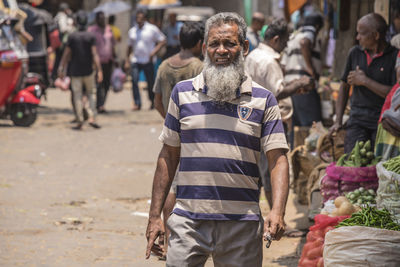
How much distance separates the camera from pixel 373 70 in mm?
6305

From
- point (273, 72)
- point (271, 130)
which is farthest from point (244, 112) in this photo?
point (273, 72)

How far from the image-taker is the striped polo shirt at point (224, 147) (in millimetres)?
3637

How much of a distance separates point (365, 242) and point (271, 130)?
122cm

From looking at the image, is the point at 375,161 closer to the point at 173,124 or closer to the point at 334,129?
the point at 334,129

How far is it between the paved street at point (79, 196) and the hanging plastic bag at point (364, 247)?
1541mm

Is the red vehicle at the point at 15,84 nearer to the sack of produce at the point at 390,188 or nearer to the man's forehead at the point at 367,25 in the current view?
the man's forehead at the point at 367,25

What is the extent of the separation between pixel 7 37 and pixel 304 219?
8.01 metres

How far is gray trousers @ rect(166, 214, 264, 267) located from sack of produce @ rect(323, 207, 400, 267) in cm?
105

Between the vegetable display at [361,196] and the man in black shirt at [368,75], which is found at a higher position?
the man in black shirt at [368,75]

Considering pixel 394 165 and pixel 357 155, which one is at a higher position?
pixel 394 165

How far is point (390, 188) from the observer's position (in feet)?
16.2

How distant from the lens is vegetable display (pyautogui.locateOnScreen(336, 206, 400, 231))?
15.2 ft

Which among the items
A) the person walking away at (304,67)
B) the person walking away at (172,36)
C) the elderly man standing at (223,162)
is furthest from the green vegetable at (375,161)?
the person walking away at (172,36)

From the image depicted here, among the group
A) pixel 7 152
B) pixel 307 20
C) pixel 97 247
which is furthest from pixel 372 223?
pixel 7 152
